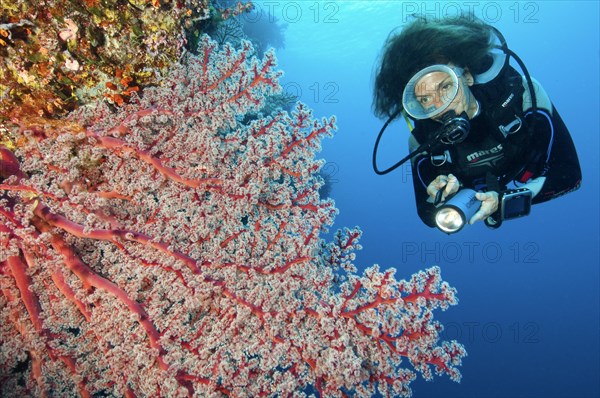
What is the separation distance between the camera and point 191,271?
2107 mm

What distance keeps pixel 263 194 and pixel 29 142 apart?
70.3 inches

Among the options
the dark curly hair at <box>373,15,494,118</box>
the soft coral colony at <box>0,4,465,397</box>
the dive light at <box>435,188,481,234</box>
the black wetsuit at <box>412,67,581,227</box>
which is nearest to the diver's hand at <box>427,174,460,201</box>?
the dive light at <box>435,188,481,234</box>

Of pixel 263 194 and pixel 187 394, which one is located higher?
pixel 263 194

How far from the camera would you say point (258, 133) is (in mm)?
2670

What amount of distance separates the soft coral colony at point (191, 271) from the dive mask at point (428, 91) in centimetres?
154

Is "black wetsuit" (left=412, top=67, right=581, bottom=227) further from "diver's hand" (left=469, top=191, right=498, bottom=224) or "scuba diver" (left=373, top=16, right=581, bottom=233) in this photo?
"diver's hand" (left=469, top=191, right=498, bottom=224)

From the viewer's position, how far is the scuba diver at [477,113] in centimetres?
339

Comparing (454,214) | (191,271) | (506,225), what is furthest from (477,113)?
(506,225)

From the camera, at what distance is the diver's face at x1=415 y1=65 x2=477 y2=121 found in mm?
3354

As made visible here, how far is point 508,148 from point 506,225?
175 ft

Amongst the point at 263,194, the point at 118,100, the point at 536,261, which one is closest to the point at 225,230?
the point at 263,194

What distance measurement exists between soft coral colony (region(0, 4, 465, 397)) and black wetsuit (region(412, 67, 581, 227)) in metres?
1.80

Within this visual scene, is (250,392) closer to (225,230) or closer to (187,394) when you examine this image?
(187,394)

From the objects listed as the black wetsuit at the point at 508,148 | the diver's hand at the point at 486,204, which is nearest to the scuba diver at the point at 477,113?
the black wetsuit at the point at 508,148
